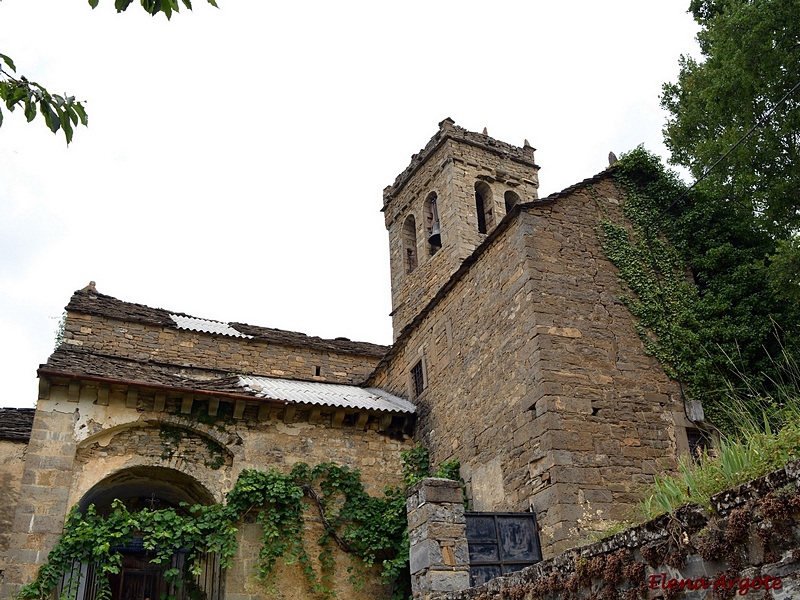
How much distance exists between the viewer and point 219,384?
12586mm

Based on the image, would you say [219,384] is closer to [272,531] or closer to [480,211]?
[272,531]

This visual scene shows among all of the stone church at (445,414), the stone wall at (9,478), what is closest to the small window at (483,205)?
the stone church at (445,414)

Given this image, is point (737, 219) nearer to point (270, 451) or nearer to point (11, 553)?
point (270, 451)

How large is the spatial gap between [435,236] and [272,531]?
9999mm

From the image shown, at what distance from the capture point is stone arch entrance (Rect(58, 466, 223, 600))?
11.1 metres

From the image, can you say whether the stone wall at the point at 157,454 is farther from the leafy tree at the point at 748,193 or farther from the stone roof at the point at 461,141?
the stone roof at the point at 461,141

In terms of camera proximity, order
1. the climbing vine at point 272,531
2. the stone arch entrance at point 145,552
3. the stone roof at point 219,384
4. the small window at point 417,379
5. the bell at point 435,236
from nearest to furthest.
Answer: the climbing vine at point 272,531 → the stone arch entrance at point 145,552 → the stone roof at point 219,384 → the small window at point 417,379 → the bell at point 435,236

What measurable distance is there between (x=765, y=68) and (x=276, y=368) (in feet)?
38.7

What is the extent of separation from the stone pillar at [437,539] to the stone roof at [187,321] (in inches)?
397

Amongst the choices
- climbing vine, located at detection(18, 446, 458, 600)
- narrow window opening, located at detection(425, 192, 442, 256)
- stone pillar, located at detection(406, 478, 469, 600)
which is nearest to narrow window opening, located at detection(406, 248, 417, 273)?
narrow window opening, located at detection(425, 192, 442, 256)

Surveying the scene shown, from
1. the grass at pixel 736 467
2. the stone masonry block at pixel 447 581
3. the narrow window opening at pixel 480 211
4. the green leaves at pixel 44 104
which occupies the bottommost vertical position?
the stone masonry block at pixel 447 581

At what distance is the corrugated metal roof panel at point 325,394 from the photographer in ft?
41.7

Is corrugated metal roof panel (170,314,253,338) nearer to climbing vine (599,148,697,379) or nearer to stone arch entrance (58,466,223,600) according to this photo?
stone arch entrance (58,466,223,600)

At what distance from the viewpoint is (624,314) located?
34.3 feet
